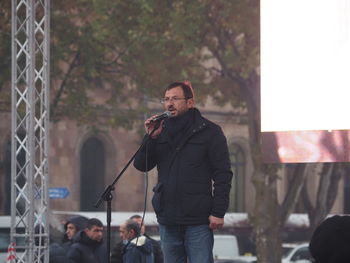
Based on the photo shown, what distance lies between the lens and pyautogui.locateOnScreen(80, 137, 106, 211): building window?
41.9 metres

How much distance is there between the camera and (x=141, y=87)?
29.1 meters

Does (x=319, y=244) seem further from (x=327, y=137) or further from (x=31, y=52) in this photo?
(x=31, y=52)

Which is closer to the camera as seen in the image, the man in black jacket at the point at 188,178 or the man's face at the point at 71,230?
the man in black jacket at the point at 188,178

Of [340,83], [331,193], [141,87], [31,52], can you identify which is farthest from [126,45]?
[340,83]

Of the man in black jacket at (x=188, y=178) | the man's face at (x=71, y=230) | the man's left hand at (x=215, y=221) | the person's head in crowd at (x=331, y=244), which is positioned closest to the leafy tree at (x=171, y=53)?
the man's face at (x=71, y=230)

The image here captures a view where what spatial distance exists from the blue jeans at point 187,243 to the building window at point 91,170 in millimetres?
33148

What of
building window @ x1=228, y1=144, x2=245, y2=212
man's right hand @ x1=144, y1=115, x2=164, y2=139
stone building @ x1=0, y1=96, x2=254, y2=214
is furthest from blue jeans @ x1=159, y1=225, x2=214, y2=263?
building window @ x1=228, y1=144, x2=245, y2=212

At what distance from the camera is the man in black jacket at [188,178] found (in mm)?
8406

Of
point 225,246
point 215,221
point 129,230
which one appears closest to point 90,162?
point 225,246

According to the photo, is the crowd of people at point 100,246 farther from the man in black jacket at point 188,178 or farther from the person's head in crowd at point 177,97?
the person's head in crowd at point 177,97

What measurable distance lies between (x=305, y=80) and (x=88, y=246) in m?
3.21

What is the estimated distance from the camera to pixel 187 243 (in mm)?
8453

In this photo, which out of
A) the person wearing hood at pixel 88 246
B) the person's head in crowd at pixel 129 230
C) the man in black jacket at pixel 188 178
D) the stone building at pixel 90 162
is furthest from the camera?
the stone building at pixel 90 162

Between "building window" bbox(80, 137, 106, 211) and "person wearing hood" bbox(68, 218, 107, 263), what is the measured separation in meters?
27.9
